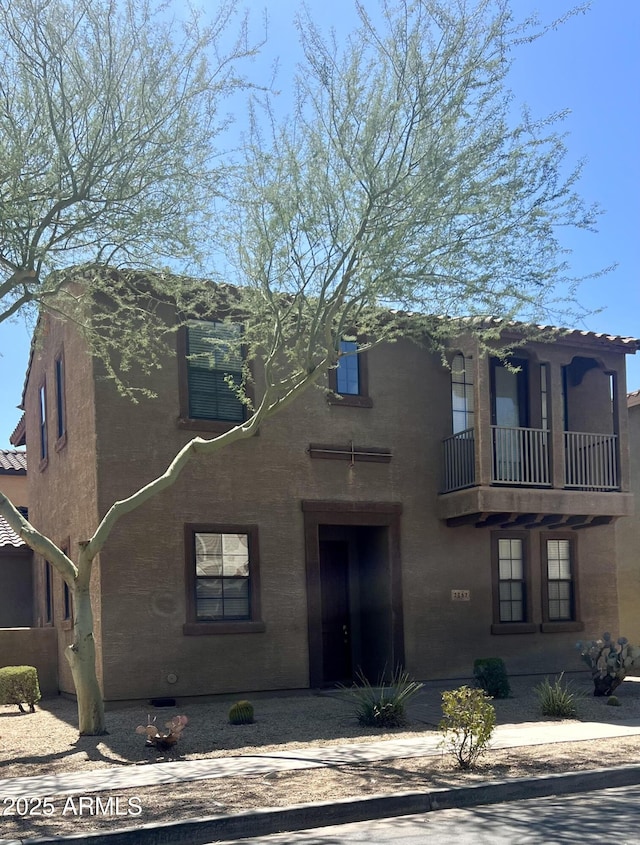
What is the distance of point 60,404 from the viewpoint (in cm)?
1708

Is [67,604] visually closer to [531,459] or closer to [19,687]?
[19,687]

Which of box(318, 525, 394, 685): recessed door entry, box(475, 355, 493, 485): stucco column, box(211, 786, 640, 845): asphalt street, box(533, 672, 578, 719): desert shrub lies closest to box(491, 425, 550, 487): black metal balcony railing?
box(475, 355, 493, 485): stucco column

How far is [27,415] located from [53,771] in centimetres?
1246

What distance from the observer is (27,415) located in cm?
2094

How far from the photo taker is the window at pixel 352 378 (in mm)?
16234

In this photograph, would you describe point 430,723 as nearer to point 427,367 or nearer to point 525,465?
point 525,465

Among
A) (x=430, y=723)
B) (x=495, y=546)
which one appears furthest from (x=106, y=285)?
(x=495, y=546)

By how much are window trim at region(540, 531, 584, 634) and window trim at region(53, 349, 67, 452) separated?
29.3ft

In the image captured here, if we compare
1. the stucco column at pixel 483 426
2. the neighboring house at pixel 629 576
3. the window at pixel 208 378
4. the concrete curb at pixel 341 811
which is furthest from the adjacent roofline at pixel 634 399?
the concrete curb at pixel 341 811

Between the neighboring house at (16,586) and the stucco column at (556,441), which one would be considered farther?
the neighboring house at (16,586)

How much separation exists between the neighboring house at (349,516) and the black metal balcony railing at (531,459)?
1.5 inches

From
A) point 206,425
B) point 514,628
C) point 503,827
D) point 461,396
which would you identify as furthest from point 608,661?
point 503,827

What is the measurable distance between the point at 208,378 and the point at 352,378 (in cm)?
267

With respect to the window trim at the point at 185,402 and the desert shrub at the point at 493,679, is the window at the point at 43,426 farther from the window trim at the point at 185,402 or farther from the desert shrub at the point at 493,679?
the desert shrub at the point at 493,679
